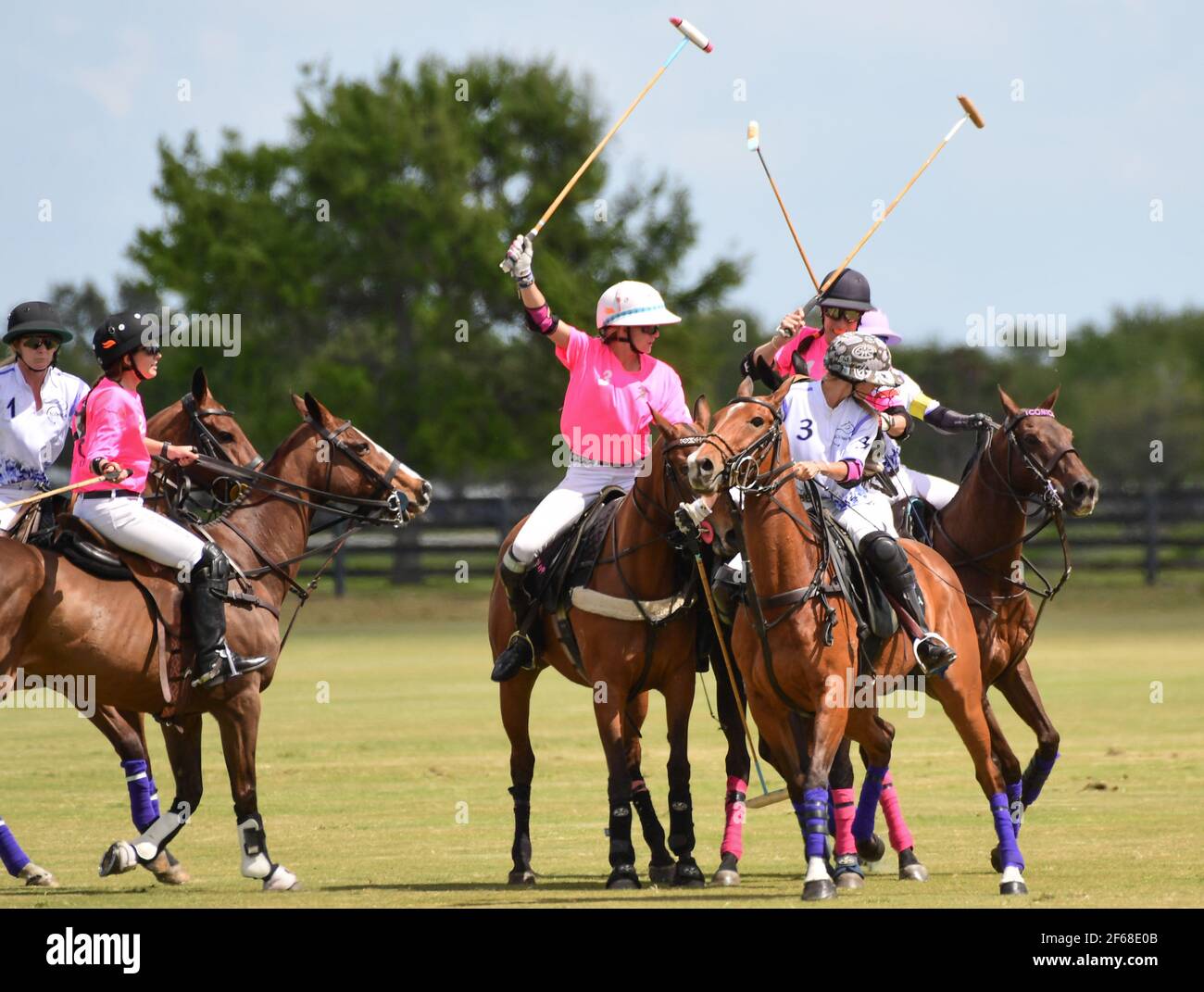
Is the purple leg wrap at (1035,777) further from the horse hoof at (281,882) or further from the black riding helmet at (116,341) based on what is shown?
the black riding helmet at (116,341)

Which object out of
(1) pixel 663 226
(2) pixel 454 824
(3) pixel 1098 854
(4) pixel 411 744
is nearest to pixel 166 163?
(1) pixel 663 226

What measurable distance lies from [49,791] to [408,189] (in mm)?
31186

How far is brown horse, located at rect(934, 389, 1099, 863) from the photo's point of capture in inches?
448

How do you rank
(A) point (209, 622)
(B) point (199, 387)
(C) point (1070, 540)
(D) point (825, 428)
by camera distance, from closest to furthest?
(D) point (825, 428) < (A) point (209, 622) < (B) point (199, 387) < (C) point (1070, 540)

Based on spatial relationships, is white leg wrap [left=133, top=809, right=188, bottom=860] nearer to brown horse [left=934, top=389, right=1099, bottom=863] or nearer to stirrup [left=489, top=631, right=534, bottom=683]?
stirrup [left=489, top=631, right=534, bottom=683]

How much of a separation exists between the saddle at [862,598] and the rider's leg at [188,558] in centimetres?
296

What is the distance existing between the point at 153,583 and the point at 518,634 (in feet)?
6.13

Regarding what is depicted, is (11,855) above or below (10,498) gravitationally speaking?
below

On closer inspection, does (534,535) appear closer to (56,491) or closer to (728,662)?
(728,662)

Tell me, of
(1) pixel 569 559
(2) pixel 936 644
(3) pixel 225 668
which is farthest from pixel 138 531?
(2) pixel 936 644

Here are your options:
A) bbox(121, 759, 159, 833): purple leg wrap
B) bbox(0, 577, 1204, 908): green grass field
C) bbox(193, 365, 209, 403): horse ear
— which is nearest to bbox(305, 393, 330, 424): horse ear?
bbox(193, 365, 209, 403): horse ear

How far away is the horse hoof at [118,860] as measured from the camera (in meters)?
9.82

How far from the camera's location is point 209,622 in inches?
397

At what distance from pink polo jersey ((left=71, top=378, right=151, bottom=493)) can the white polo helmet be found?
7.72 ft
